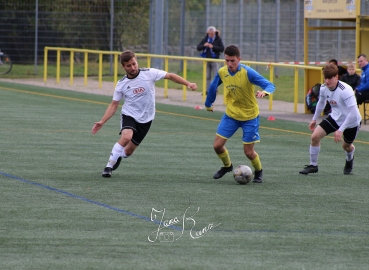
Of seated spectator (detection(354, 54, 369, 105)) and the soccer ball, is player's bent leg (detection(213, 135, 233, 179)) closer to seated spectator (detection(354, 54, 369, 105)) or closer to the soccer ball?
the soccer ball

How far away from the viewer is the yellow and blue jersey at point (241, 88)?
1016 centimetres

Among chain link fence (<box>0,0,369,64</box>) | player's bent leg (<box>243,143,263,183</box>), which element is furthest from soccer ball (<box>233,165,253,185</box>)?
chain link fence (<box>0,0,369,64</box>)

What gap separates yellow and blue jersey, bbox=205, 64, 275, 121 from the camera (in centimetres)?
1016

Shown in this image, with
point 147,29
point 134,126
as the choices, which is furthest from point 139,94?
point 147,29

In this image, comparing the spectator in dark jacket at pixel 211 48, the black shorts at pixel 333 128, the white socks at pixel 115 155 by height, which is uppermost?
the spectator in dark jacket at pixel 211 48

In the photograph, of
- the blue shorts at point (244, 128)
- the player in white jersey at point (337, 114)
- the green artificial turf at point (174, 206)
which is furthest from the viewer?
the player in white jersey at point (337, 114)

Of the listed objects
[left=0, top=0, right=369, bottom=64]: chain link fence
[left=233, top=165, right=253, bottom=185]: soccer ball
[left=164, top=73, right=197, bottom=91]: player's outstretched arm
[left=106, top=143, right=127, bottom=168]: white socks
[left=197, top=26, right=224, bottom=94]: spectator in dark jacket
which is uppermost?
[left=0, top=0, right=369, bottom=64]: chain link fence

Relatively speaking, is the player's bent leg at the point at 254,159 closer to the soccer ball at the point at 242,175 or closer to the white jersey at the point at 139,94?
the soccer ball at the point at 242,175

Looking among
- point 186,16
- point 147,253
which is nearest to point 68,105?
point 186,16

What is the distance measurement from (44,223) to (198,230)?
1.39m

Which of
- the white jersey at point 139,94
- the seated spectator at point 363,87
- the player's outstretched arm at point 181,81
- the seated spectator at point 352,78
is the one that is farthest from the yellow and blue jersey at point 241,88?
the seated spectator at point 352,78

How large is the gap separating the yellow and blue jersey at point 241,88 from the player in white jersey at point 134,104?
1.53ft

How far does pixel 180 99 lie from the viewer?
23031mm

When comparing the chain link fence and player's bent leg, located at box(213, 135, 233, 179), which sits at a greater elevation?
the chain link fence
